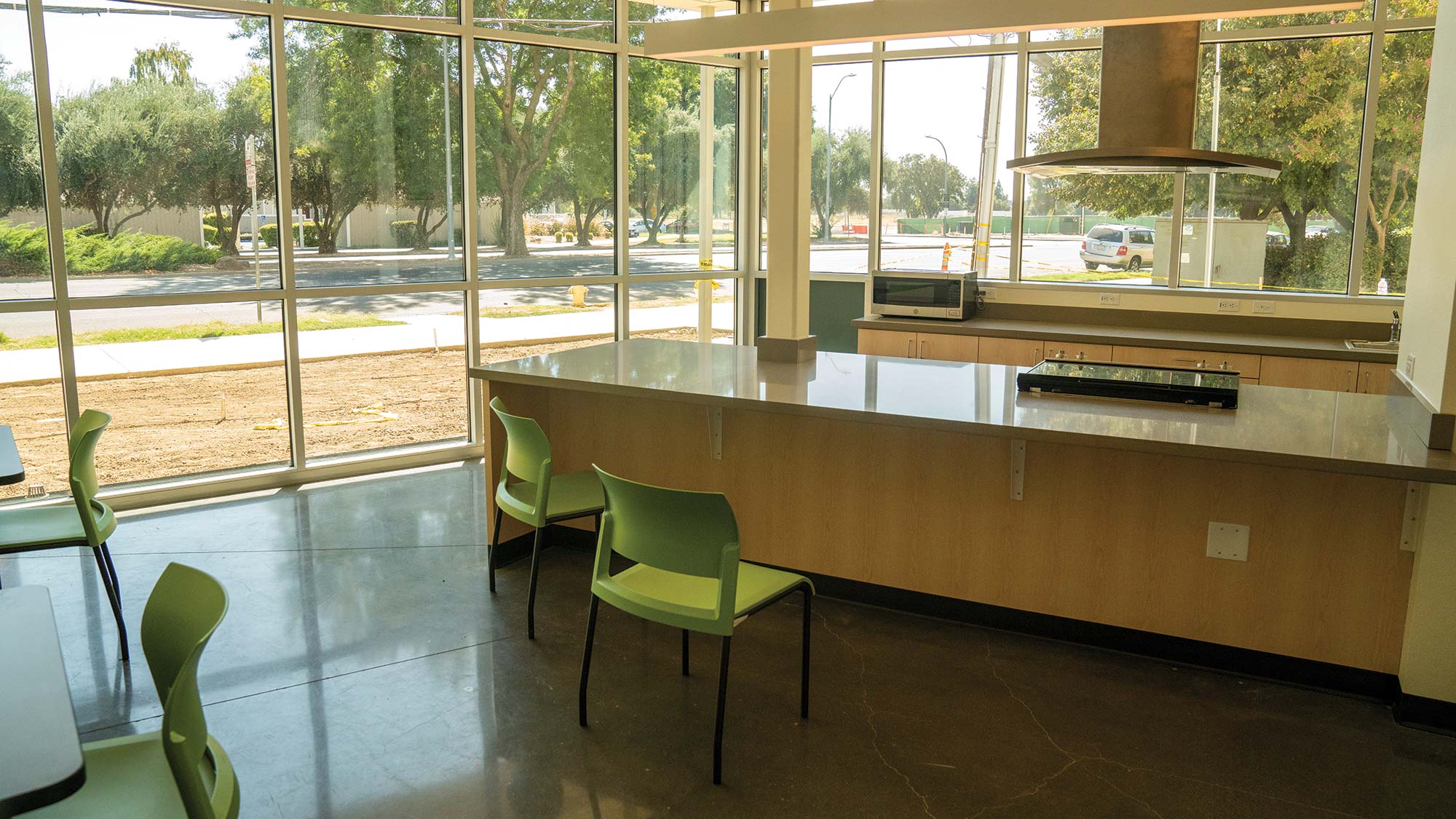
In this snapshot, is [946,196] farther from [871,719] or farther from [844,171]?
[871,719]

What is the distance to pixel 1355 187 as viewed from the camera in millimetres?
5797

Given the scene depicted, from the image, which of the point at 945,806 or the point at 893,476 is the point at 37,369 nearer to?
the point at 893,476

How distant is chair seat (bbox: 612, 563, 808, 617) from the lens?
275 cm

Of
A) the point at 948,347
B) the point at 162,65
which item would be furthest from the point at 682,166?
the point at 162,65

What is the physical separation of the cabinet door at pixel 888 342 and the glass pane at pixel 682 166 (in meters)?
1.58

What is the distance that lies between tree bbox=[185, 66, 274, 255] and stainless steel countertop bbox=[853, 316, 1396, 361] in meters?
3.76

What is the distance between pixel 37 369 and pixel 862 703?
442 centimetres

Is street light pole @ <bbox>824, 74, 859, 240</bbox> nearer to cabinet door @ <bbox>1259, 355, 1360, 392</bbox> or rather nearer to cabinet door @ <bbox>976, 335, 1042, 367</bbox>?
cabinet door @ <bbox>976, 335, 1042, 367</bbox>

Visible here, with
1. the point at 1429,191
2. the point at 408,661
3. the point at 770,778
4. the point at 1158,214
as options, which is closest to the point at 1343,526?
the point at 1429,191

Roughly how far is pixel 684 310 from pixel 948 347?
7.00 ft

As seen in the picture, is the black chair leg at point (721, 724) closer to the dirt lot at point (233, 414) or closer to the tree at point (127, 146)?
the dirt lot at point (233, 414)

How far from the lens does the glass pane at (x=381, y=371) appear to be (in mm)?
5875

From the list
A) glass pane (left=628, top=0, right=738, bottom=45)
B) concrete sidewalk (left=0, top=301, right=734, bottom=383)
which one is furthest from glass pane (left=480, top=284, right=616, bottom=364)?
glass pane (left=628, top=0, right=738, bottom=45)

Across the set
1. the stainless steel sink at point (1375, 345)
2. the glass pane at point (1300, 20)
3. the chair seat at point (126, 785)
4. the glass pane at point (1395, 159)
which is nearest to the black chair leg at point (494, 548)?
the chair seat at point (126, 785)
